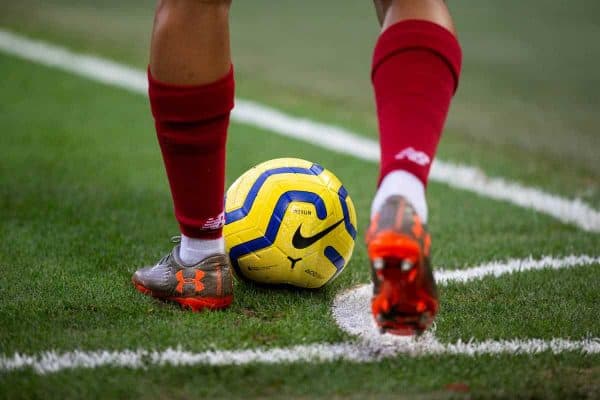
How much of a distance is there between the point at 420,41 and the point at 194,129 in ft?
2.09

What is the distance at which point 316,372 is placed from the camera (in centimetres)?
210

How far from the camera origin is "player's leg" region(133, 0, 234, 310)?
7.55 ft

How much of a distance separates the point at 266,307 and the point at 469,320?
58cm

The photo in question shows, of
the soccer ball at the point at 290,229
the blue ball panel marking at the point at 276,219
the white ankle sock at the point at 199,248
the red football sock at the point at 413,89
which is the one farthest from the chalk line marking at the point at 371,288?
the red football sock at the point at 413,89

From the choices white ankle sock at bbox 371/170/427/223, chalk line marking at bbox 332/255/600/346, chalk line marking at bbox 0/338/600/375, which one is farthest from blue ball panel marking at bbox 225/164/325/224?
white ankle sock at bbox 371/170/427/223

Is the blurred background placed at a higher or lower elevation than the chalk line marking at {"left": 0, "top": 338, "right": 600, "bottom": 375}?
lower

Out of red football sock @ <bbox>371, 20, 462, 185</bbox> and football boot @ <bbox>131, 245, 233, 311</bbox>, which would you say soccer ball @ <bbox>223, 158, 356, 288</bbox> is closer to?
football boot @ <bbox>131, 245, 233, 311</bbox>

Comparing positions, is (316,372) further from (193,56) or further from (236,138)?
(236,138)

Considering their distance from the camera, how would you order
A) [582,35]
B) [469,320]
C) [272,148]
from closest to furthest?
[469,320], [272,148], [582,35]

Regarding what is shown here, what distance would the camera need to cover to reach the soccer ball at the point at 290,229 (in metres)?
2.74

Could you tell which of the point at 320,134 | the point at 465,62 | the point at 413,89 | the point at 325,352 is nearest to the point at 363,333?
the point at 325,352

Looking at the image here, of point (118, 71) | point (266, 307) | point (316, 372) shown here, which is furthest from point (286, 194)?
point (118, 71)

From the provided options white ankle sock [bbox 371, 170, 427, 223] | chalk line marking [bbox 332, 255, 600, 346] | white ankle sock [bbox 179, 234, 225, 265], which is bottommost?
chalk line marking [bbox 332, 255, 600, 346]

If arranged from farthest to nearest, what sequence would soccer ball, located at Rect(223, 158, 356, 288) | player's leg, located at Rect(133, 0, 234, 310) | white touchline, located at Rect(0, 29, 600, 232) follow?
white touchline, located at Rect(0, 29, 600, 232), soccer ball, located at Rect(223, 158, 356, 288), player's leg, located at Rect(133, 0, 234, 310)
